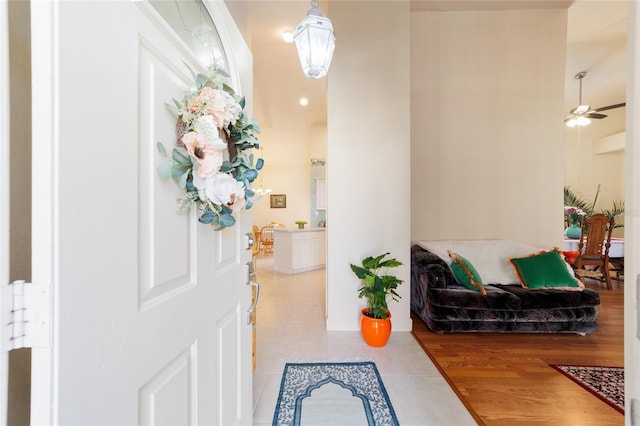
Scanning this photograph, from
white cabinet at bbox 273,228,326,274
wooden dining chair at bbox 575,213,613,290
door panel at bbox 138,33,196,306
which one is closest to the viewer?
door panel at bbox 138,33,196,306

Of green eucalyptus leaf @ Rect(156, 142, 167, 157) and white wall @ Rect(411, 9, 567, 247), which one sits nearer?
green eucalyptus leaf @ Rect(156, 142, 167, 157)

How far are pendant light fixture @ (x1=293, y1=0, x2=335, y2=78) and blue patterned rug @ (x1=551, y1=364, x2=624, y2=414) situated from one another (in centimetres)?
293

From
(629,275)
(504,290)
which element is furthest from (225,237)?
(504,290)

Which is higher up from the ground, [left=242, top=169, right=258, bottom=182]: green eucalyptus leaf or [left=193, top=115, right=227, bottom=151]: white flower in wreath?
[left=193, top=115, right=227, bottom=151]: white flower in wreath

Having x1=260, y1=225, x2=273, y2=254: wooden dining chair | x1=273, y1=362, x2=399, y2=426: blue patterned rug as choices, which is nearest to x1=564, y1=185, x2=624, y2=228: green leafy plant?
x1=273, y1=362, x2=399, y2=426: blue patterned rug

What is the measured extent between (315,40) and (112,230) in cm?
164

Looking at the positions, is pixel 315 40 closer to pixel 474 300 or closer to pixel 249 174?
pixel 249 174

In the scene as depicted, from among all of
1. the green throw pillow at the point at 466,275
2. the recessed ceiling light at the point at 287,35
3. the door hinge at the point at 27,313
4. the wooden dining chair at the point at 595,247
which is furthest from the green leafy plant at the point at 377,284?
the wooden dining chair at the point at 595,247

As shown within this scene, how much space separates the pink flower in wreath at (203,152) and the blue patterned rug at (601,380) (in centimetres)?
273

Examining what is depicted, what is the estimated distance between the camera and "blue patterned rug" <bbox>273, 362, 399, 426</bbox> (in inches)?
59.2

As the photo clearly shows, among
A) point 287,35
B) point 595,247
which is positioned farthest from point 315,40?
point 595,247

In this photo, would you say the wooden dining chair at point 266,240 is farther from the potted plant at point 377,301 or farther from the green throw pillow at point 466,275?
the green throw pillow at point 466,275

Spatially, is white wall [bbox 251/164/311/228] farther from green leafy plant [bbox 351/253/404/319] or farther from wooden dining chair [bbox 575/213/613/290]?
wooden dining chair [bbox 575/213/613/290]

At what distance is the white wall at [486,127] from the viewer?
3400 millimetres
